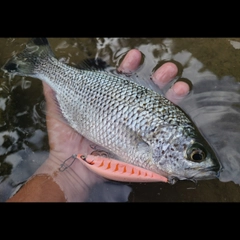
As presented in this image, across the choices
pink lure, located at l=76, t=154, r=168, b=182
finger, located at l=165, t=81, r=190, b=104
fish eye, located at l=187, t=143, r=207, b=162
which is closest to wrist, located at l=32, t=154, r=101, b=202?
pink lure, located at l=76, t=154, r=168, b=182

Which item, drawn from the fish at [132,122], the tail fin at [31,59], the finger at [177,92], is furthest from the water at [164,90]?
the tail fin at [31,59]

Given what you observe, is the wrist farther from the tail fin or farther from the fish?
the tail fin

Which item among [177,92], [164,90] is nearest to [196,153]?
[177,92]

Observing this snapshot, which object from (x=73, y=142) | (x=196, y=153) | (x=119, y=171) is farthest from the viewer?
(x=73, y=142)

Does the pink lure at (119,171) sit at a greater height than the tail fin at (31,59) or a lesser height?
lesser

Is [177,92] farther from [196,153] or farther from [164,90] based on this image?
[196,153]

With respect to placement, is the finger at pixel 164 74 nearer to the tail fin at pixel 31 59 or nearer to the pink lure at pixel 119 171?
the pink lure at pixel 119 171

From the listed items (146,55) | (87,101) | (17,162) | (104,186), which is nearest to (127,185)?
(104,186)
